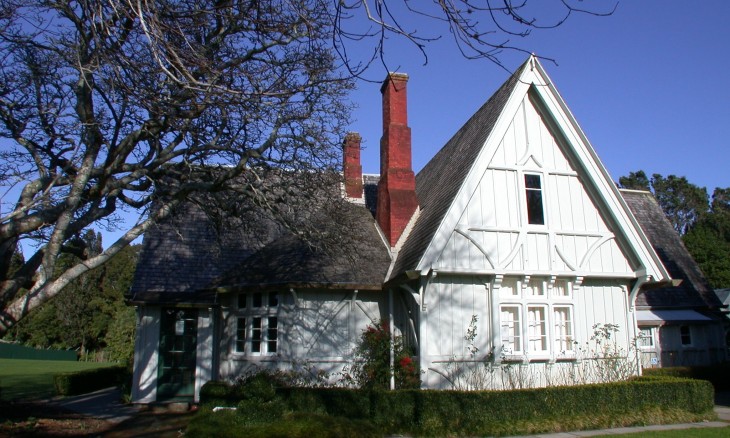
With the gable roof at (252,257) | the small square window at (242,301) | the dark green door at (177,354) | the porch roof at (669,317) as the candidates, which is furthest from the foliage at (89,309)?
the porch roof at (669,317)

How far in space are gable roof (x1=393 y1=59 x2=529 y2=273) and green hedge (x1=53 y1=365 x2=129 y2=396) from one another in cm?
1061

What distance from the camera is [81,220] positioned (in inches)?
358

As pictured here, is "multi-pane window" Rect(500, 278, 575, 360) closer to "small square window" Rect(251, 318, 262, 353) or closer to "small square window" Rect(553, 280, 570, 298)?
"small square window" Rect(553, 280, 570, 298)

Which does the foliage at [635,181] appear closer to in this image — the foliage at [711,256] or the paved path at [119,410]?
the foliage at [711,256]

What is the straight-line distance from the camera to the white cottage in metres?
13.3

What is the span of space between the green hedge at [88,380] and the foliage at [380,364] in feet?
27.5

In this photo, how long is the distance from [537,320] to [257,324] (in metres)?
7.22

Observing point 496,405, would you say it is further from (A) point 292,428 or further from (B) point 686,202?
(B) point 686,202

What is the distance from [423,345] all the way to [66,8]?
30.7 ft

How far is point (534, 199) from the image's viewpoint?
572 inches

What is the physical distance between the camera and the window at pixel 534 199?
1440 cm

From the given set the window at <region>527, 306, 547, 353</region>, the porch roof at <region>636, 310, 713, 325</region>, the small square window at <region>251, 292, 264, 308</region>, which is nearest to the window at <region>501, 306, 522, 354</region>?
the window at <region>527, 306, 547, 353</region>

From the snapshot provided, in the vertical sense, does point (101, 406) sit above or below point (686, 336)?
below

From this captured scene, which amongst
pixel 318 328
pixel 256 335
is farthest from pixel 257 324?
pixel 318 328
